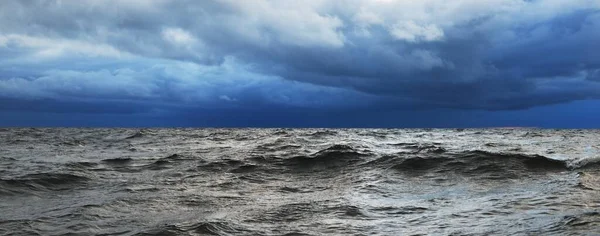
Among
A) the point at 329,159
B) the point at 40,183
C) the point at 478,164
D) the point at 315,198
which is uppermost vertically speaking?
the point at 478,164

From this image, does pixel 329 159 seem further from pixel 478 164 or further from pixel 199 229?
pixel 199 229

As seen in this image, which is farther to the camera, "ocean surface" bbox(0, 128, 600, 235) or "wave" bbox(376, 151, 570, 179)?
"wave" bbox(376, 151, 570, 179)

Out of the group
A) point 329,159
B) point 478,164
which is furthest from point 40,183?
point 478,164

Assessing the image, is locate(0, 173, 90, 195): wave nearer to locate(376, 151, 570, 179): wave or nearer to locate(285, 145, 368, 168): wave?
locate(285, 145, 368, 168): wave

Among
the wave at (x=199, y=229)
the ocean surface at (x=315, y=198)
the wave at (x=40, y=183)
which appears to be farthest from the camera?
the wave at (x=40, y=183)

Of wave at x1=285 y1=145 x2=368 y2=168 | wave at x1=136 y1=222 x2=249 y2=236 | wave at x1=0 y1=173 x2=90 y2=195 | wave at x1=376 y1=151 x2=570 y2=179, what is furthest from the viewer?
wave at x1=285 y1=145 x2=368 y2=168

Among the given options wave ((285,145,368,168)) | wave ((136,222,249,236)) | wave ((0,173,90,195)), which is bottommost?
wave ((0,173,90,195))

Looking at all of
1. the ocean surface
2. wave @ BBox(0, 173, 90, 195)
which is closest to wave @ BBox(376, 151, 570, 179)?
the ocean surface

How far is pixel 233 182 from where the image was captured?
12.6 metres

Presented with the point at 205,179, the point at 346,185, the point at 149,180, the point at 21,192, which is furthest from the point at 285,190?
the point at 21,192

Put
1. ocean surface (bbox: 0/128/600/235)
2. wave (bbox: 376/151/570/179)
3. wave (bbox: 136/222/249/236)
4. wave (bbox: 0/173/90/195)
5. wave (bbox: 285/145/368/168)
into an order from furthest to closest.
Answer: wave (bbox: 285/145/368/168) < wave (bbox: 376/151/570/179) < wave (bbox: 0/173/90/195) < ocean surface (bbox: 0/128/600/235) < wave (bbox: 136/222/249/236)

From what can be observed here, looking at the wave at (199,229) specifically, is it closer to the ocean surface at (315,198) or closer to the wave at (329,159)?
the ocean surface at (315,198)

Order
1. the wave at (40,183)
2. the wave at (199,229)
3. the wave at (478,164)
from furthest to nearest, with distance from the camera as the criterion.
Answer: the wave at (478,164) < the wave at (40,183) < the wave at (199,229)

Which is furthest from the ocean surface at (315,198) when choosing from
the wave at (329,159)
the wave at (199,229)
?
the wave at (329,159)
